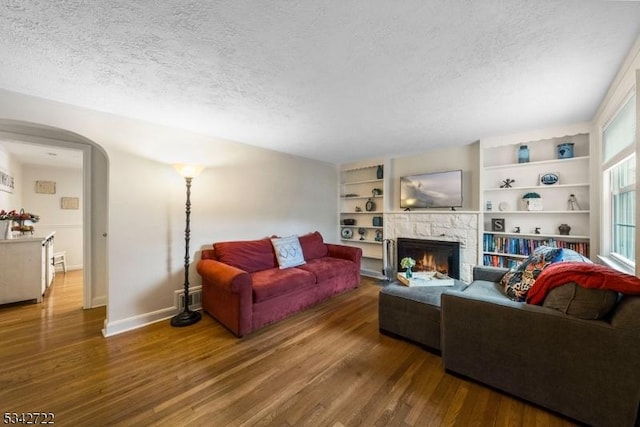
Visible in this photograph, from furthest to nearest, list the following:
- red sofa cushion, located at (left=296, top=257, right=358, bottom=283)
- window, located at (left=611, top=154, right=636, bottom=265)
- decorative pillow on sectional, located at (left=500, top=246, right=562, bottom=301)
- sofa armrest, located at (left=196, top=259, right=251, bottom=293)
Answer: red sofa cushion, located at (left=296, top=257, right=358, bottom=283) → sofa armrest, located at (left=196, top=259, right=251, bottom=293) → window, located at (left=611, top=154, right=636, bottom=265) → decorative pillow on sectional, located at (left=500, top=246, right=562, bottom=301)

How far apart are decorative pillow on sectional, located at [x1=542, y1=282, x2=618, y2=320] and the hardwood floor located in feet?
2.15

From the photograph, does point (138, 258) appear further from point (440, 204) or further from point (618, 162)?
point (618, 162)

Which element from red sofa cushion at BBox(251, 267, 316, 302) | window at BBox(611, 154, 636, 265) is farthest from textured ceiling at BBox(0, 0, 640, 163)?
red sofa cushion at BBox(251, 267, 316, 302)

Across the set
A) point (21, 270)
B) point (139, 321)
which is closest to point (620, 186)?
point (139, 321)

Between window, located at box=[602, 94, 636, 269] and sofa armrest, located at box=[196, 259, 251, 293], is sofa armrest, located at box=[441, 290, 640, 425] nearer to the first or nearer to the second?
window, located at box=[602, 94, 636, 269]

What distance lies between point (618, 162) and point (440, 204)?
1.89 m

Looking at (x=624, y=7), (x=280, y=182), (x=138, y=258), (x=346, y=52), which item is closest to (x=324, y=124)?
(x=346, y=52)

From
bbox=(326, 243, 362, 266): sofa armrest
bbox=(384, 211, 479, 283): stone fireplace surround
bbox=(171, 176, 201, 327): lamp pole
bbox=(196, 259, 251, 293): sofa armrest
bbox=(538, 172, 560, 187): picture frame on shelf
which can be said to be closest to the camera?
bbox=(196, 259, 251, 293): sofa armrest

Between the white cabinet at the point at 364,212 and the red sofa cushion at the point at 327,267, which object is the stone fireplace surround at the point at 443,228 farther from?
the red sofa cushion at the point at 327,267

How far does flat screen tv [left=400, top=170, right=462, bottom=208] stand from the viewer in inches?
146

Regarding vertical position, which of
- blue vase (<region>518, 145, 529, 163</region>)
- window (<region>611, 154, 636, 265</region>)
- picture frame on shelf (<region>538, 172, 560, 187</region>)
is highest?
blue vase (<region>518, 145, 529, 163</region>)

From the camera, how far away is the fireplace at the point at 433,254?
11.8ft

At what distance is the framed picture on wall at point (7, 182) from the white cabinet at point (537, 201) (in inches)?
283

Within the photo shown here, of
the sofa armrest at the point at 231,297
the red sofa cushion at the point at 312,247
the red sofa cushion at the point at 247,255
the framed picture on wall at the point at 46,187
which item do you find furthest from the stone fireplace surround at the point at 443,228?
the framed picture on wall at the point at 46,187
